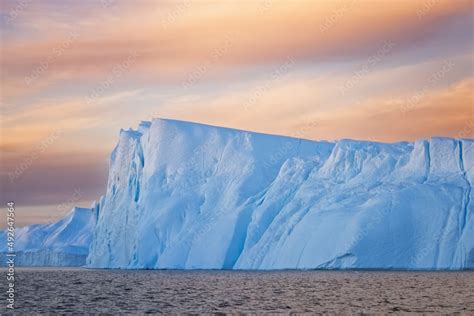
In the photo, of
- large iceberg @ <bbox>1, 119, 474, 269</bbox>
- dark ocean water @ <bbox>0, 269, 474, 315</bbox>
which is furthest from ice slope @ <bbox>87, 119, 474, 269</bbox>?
dark ocean water @ <bbox>0, 269, 474, 315</bbox>

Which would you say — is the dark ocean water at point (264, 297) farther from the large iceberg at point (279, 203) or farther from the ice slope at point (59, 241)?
the ice slope at point (59, 241)

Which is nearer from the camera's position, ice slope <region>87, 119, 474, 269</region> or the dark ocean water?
the dark ocean water

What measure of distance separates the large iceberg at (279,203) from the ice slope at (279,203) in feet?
0.24

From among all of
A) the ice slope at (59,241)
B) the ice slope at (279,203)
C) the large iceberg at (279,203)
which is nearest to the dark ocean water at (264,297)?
the ice slope at (279,203)

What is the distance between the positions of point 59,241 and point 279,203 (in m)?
46.7

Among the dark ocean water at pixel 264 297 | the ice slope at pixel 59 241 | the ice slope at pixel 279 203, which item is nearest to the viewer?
the dark ocean water at pixel 264 297

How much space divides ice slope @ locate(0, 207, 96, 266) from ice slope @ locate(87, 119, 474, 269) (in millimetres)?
25558

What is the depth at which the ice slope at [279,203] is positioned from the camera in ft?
149

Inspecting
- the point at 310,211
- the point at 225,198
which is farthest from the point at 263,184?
the point at 310,211

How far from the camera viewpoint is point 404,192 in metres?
47.3

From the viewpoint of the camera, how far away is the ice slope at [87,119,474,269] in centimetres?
4547

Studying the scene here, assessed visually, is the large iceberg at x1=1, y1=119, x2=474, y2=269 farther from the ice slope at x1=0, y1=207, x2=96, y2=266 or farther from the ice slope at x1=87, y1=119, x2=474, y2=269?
the ice slope at x1=0, y1=207, x2=96, y2=266

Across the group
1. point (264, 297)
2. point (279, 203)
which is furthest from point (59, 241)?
point (264, 297)

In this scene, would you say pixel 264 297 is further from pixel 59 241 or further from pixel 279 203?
pixel 59 241
